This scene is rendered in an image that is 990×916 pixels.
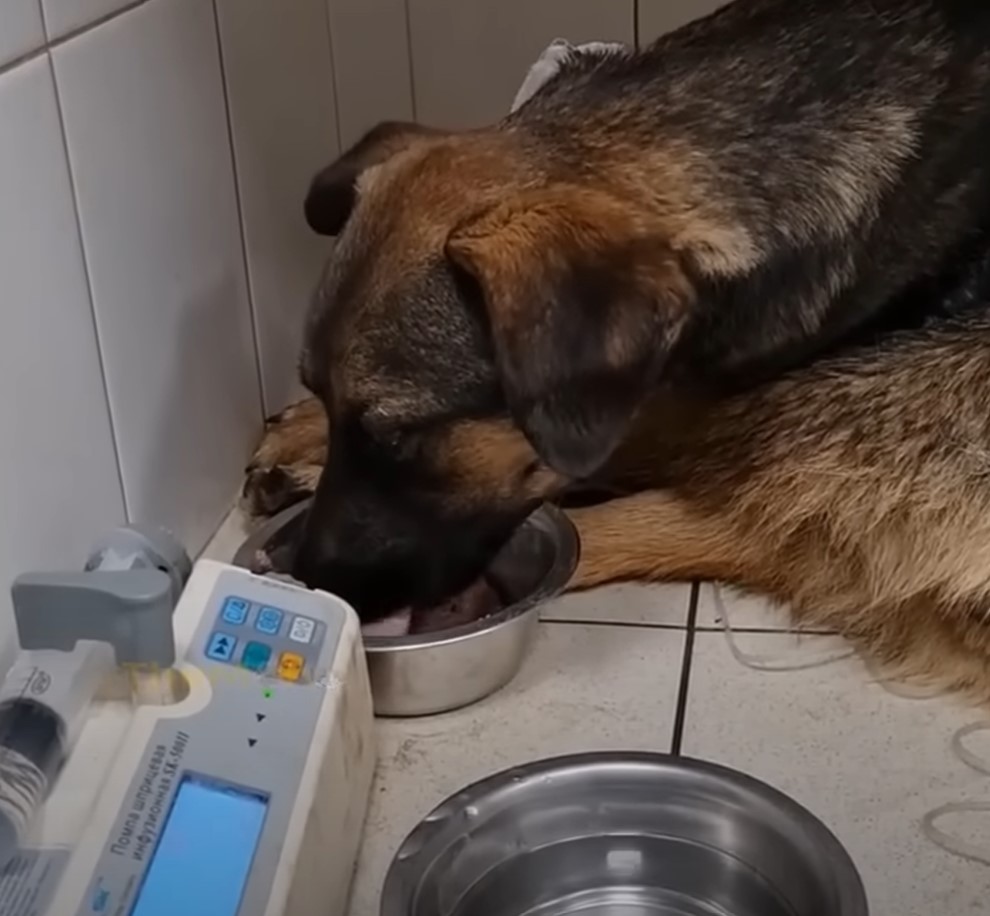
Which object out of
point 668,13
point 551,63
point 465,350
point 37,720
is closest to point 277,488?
point 465,350

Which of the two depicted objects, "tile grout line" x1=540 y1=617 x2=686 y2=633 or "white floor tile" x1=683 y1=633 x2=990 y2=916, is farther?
"tile grout line" x1=540 y1=617 x2=686 y2=633

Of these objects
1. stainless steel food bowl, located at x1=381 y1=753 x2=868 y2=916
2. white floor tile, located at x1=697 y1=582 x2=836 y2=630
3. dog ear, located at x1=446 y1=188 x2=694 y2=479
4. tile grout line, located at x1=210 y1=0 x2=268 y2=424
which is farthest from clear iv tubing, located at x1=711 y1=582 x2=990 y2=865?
tile grout line, located at x1=210 y1=0 x2=268 y2=424

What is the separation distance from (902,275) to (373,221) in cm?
47

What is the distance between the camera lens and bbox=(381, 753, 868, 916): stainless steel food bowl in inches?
38.9

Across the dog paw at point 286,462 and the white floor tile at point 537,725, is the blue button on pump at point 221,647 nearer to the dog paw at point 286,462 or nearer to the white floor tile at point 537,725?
the white floor tile at point 537,725

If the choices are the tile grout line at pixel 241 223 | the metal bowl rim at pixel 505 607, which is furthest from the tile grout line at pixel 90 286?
the tile grout line at pixel 241 223

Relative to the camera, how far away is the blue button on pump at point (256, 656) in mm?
1000

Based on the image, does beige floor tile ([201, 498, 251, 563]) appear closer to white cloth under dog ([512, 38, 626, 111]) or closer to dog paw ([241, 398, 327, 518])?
dog paw ([241, 398, 327, 518])

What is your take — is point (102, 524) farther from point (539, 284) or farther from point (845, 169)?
point (845, 169)

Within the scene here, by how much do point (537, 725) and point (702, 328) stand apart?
345 mm

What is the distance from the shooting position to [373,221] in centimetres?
124

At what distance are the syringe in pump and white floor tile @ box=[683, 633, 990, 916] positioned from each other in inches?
17.6

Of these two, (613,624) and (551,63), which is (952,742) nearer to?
(613,624)

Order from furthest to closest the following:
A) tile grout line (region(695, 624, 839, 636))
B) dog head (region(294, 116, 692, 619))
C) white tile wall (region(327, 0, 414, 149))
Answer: white tile wall (region(327, 0, 414, 149))
tile grout line (region(695, 624, 839, 636))
dog head (region(294, 116, 692, 619))
